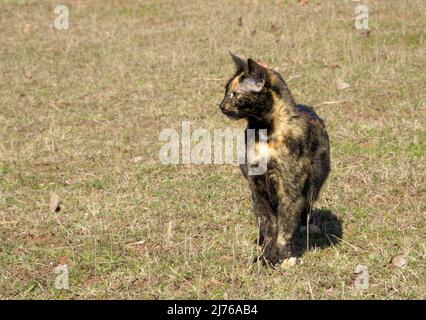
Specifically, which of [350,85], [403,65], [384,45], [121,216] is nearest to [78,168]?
[121,216]

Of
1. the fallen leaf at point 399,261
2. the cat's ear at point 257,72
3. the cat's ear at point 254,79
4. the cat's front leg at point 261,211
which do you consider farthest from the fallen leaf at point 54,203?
the fallen leaf at point 399,261

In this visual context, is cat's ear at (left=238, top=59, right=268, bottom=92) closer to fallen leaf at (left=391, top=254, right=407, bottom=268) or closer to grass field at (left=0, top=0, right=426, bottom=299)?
grass field at (left=0, top=0, right=426, bottom=299)

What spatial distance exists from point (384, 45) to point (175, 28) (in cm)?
585

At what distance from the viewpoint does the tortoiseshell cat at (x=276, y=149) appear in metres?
5.31

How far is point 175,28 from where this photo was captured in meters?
16.5

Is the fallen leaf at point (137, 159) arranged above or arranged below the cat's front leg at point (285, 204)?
below

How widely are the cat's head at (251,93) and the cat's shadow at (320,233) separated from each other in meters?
1.39

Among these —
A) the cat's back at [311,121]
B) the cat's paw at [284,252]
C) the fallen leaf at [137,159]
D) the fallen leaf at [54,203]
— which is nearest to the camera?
the cat's paw at [284,252]

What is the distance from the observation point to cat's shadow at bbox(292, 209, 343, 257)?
19.8ft

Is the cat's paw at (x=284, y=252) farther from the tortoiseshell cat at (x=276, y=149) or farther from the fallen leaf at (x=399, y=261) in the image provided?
the fallen leaf at (x=399, y=261)

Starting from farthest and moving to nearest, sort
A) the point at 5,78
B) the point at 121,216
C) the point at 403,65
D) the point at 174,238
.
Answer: the point at 5,78, the point at 403,65, the point at 121,216, the point at 174,238

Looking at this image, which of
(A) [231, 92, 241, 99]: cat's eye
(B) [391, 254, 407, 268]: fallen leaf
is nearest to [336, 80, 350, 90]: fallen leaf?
(B) [391, 254, 407, 268]: fallen leaf

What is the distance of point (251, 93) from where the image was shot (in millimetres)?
5348
